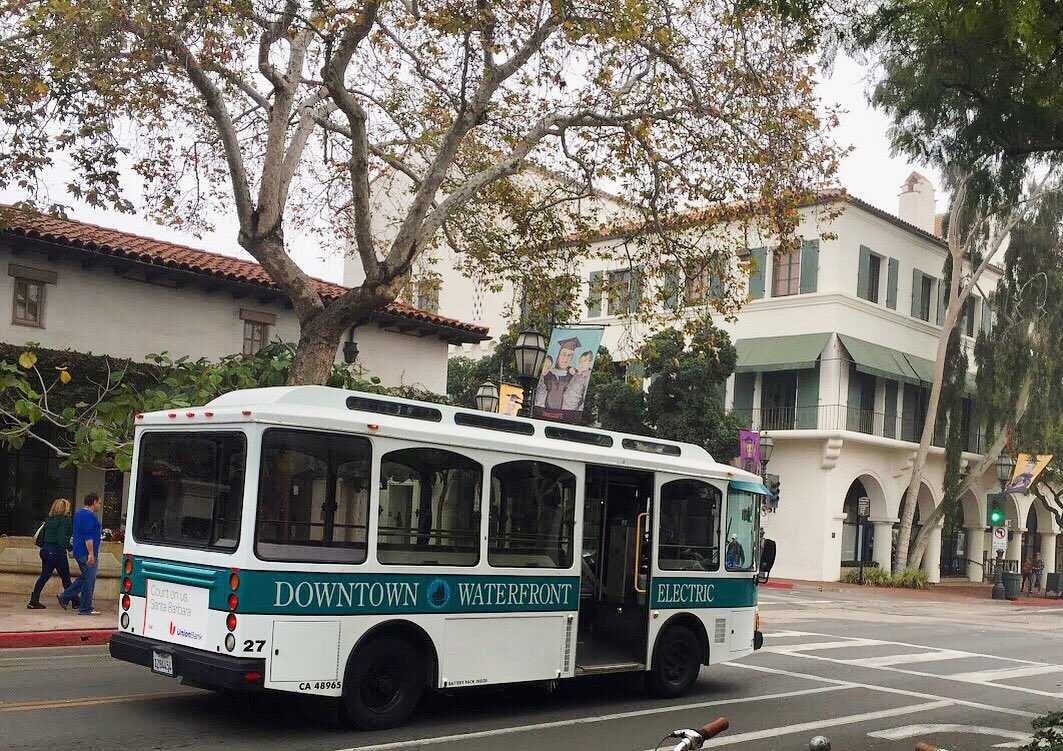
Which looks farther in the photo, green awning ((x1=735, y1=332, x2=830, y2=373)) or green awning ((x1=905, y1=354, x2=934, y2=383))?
green awning ((x1=905, y1=354, x2=934, y2=383))

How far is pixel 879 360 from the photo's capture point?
4041cm

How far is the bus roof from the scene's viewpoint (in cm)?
902

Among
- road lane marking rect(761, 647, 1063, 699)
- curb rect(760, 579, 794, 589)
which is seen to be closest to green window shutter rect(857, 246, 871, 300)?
curb rect(760, 579, 794, 589)

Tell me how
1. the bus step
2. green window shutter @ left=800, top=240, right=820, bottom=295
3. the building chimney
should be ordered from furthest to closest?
the building chimney
green window shutter @ left=800, top=240, right=820, bottom=295
the bus step

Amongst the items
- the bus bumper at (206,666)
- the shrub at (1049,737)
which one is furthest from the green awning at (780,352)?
the bus bumper at (206,666)

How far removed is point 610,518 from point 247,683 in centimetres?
468

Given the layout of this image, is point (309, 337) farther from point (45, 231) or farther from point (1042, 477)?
point (1042, 477)

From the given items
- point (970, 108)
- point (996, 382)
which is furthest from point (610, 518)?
point (996, 382)

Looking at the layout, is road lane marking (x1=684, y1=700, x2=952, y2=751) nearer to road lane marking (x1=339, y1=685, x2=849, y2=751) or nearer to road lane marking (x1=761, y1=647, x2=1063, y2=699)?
road lane marking (x1=339, y1=685, x2=849, y2=751)

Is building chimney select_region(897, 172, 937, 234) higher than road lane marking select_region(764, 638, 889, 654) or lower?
higher

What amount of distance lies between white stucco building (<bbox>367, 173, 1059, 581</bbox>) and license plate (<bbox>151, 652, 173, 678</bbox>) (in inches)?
1154

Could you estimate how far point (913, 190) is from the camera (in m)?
46.5

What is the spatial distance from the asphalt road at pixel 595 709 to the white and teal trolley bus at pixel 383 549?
462mm

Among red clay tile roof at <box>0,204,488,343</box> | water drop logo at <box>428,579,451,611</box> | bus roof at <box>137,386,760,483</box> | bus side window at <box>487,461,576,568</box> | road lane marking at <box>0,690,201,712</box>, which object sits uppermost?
red clay tile roof at <box>0,204,488,343</box>
